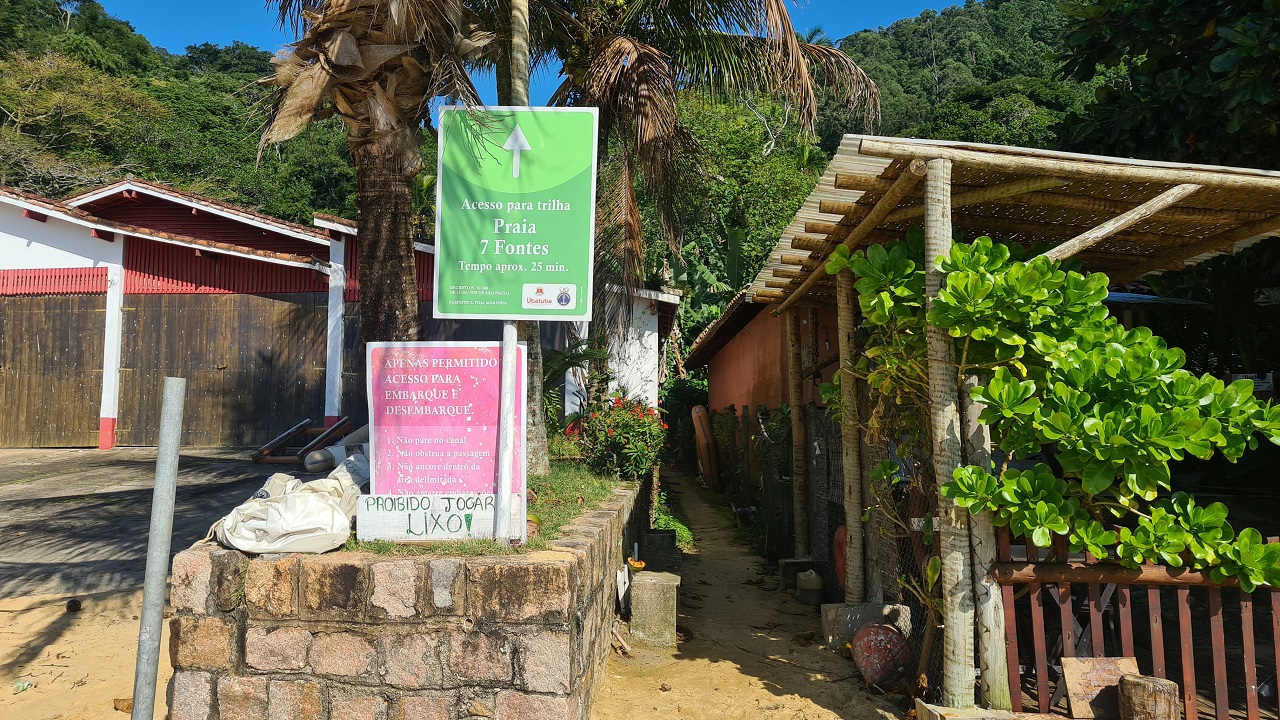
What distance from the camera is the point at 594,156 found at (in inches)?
160

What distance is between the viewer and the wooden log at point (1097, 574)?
141 inches

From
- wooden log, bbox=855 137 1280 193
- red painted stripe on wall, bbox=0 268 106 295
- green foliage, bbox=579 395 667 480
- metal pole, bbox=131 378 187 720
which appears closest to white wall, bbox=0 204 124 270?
red painted stripe on wall, bbox=0 268 106 295

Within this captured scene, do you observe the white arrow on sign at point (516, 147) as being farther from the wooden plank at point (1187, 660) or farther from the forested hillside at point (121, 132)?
the forested hillside at point (121, 132)

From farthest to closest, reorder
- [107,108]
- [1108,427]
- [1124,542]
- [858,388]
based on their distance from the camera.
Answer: [107,108] → [858,388] → [1124,542] → [1108,427]

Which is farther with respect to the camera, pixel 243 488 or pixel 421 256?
pixel 421 256

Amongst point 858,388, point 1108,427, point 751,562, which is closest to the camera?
point 1108,427

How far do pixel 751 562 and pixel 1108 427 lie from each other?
583 centimetres

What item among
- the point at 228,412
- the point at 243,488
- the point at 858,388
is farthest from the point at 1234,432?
the point at 228,412

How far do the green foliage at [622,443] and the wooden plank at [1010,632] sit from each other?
429 cm

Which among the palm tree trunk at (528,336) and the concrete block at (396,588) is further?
the palm tree trunk at (528,336)

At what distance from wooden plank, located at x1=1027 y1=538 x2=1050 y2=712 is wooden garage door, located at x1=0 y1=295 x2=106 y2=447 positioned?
14.4 m

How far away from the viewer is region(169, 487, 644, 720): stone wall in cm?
353

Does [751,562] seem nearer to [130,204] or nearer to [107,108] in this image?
[130,204]

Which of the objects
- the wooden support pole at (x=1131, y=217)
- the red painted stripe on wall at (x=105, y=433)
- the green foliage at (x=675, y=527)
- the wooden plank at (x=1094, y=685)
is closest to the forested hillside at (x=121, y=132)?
the red painted stripe on wall at (x=105, y=433)
